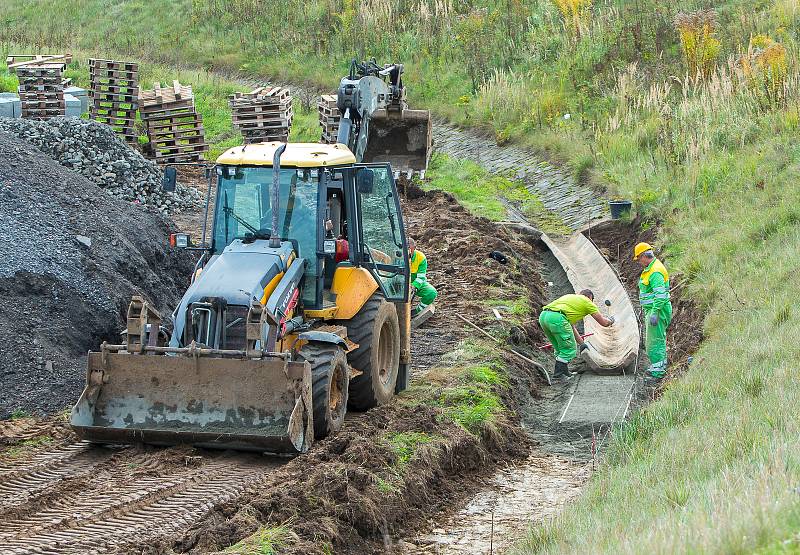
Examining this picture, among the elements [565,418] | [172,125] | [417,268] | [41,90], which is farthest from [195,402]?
[41,90]

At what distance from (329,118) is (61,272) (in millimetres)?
13782

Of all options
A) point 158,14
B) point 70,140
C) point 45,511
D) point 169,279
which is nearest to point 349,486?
point 45,511

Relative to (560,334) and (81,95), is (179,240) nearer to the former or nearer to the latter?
(560,334)

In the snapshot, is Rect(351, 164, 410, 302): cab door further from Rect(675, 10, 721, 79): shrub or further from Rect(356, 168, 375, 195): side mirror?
Rect(675, 10, 721, 79): shrub

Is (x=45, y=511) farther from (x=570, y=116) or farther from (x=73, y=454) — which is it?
(x=570, y=116)

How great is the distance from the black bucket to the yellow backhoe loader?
8.97 m

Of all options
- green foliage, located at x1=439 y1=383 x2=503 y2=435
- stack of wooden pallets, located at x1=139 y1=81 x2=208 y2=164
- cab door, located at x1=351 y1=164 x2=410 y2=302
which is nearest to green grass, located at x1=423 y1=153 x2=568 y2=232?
stack of wooden pallets, located at x1=139 y1=81 x2=208 y2=164

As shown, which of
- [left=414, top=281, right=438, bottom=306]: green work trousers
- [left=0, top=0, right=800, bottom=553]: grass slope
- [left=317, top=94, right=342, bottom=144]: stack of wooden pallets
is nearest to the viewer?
[left=0, top=0, right=800, bottom=553]: grass slope

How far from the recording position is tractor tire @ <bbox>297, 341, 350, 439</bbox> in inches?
384

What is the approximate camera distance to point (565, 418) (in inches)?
490

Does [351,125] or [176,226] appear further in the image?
[176,226]

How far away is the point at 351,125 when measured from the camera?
13273 millimetres

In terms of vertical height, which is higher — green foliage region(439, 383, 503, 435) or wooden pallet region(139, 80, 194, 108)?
wooden pallet region(139, 80, 194, 108)

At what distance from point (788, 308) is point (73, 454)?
7500 mm
